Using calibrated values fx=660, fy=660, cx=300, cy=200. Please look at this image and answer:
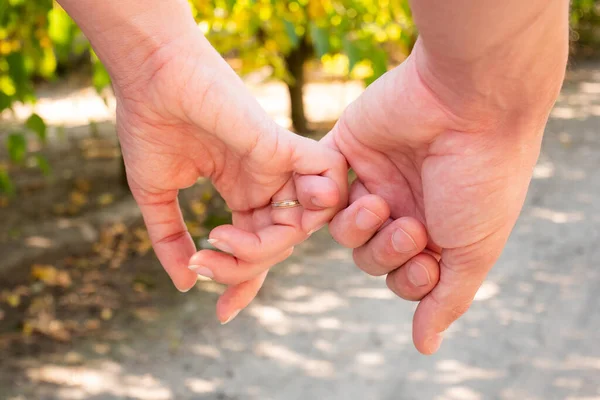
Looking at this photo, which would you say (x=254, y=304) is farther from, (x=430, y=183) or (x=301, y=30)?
(x=430, y=183)

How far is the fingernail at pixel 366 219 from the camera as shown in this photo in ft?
5.06

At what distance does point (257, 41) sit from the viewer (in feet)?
19.8

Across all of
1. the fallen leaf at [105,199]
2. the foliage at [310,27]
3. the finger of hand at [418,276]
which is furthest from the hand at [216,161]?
the fallen leaf at [105,199]

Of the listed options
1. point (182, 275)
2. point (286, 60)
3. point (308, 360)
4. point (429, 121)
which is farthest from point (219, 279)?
point (286, 60)

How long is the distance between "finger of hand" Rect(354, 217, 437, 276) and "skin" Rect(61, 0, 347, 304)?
0.13 meters

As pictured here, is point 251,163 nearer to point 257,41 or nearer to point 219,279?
point 219,279

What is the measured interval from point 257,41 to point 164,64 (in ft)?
15.3

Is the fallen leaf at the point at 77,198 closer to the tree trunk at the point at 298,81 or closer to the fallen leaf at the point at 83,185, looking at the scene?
the fallen leaf at the point at 83,185

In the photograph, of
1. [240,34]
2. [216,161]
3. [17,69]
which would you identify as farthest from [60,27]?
[240,34]

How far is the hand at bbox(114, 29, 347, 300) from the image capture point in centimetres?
153

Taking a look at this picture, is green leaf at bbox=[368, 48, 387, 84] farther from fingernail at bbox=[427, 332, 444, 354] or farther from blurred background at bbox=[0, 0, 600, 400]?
fingernail at bbox=[427, 332, 444, 354]

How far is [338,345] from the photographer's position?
3.46 meters

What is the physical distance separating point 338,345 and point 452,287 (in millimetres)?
2020

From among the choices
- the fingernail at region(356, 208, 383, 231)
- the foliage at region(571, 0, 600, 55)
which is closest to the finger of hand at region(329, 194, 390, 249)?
the fingernail at region(356, 208, 383, 231)
